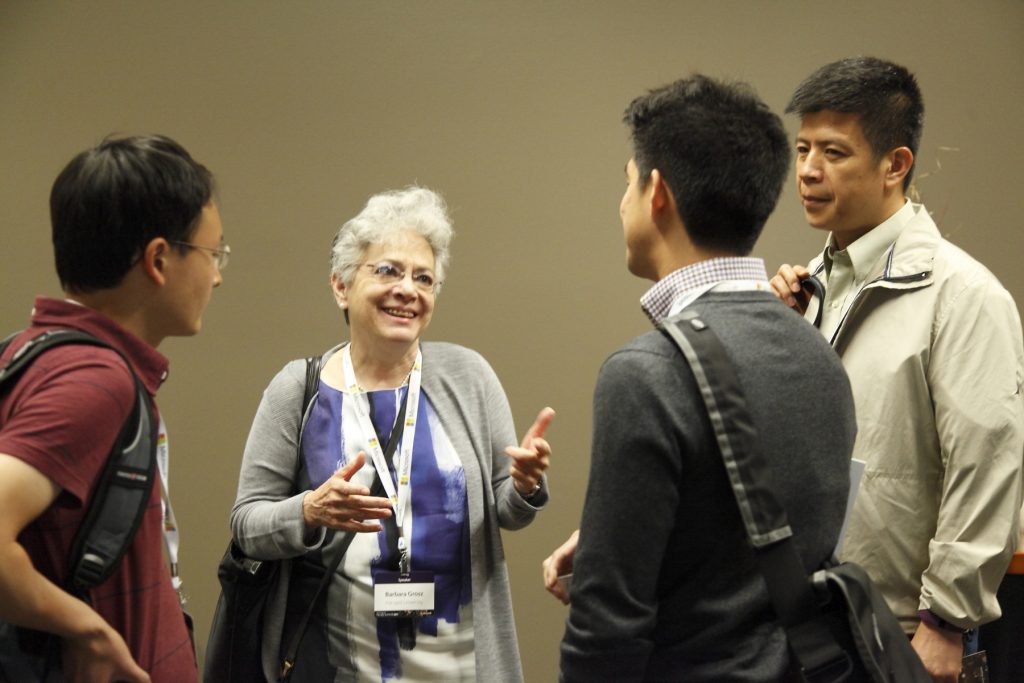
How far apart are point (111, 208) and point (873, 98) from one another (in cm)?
161

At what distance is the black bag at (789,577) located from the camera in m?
1.31

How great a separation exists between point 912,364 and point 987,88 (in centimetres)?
226

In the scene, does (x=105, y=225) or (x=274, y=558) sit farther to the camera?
(x=274, y=558)

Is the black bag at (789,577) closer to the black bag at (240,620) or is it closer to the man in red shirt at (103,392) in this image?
the man in red shirt at (103,392)

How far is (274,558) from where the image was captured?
2.24 meters

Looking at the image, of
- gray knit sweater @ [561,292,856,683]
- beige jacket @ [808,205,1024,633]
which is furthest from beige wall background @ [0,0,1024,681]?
gray knit sweater @ [561,292,856,683]

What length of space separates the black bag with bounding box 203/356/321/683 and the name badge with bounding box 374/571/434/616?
27 centimetres

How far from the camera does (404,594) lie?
7.14 feet

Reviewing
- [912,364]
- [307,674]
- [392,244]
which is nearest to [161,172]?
[392,244]

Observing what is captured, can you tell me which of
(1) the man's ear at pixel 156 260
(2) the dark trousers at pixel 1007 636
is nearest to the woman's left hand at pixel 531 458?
(1) the man's ear at pixel 156 260

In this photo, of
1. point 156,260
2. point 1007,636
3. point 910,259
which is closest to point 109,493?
point 156,260

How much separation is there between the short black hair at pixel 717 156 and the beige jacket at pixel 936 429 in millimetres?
742

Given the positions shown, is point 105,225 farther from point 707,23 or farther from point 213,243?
point 707,23

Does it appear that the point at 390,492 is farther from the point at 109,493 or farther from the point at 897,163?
the point at 897,163
